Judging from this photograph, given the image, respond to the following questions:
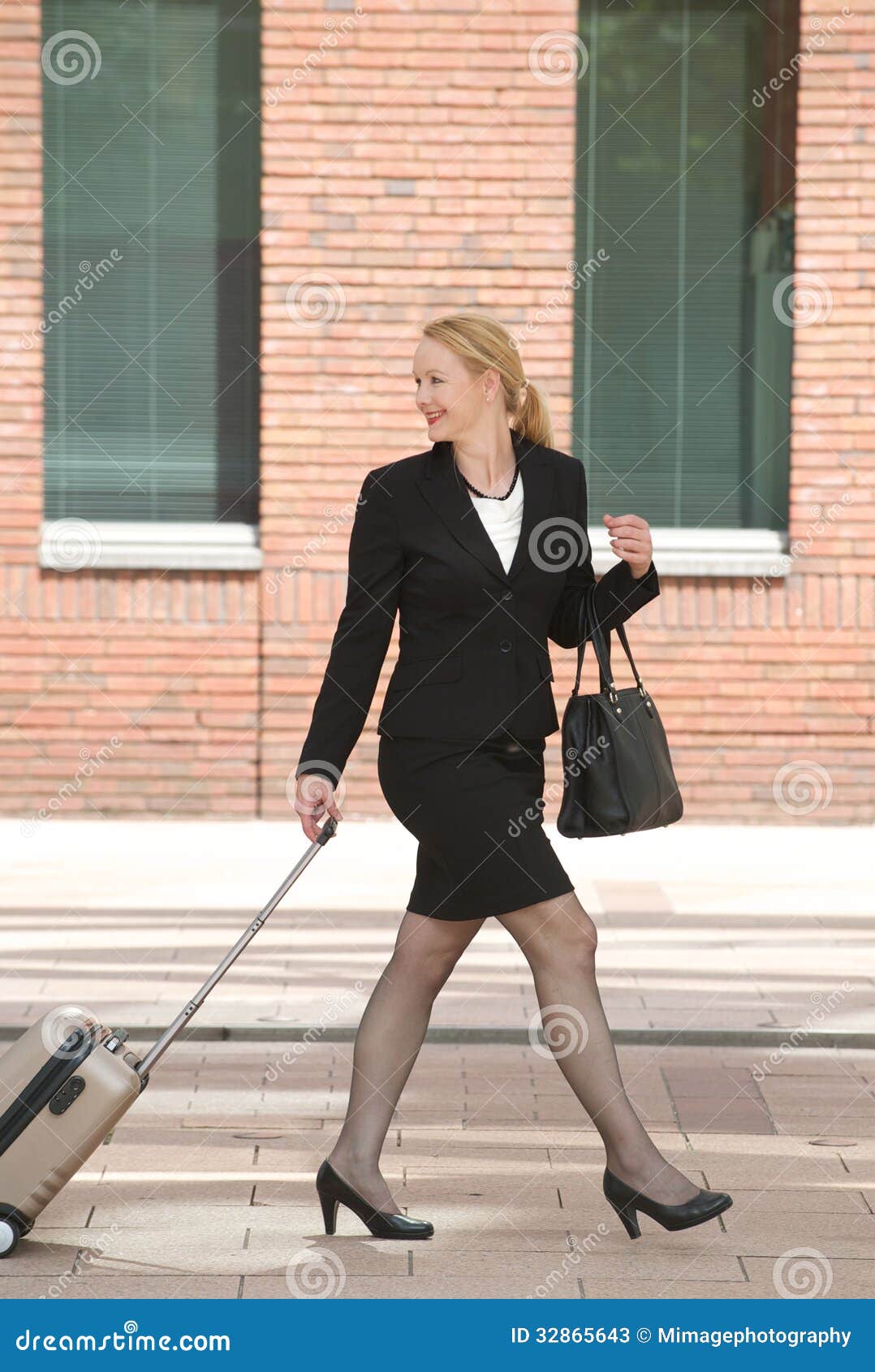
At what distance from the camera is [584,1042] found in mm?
3793

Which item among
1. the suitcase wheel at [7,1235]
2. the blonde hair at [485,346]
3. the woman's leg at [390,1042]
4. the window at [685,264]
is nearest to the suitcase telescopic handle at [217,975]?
the woman's leg at [390,1042]

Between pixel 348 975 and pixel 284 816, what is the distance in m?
3.83

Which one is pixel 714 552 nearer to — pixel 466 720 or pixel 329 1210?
pixel 466 720

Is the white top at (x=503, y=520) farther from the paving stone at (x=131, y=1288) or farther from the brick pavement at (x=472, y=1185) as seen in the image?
the paving stone at (x=131, y=1288)

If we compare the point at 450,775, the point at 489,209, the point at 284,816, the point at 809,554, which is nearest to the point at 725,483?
the point at 809,554

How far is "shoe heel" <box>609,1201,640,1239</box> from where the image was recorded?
384 centimetres

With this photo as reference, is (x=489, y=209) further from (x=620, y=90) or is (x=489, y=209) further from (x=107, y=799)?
(x=107, y=799)

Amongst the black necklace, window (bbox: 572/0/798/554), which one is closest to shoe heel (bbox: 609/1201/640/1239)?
the black necklace

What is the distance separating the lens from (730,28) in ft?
34.9

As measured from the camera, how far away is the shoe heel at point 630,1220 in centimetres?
384

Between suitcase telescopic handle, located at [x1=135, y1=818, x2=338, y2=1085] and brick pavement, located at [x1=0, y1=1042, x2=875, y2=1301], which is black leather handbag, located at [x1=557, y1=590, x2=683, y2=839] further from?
brick pavement, located at [x1=0, y1=1042, x2=875, y2=1301]

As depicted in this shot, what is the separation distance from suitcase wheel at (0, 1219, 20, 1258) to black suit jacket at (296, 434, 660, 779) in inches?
41.5

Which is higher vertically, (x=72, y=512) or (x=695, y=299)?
(x=695, y=299)

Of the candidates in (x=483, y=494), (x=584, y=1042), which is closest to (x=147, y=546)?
(x=483, y=494)
